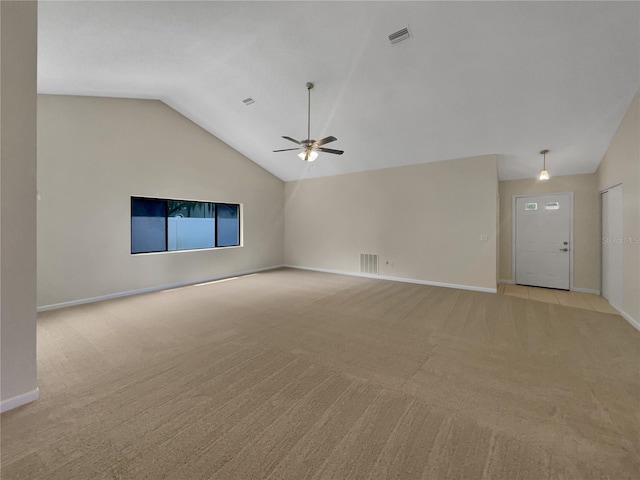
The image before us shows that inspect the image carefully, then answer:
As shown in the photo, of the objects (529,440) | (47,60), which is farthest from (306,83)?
(529,440)

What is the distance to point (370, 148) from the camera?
5.98 meters

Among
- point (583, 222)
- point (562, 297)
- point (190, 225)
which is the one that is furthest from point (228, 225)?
point (583, 222)

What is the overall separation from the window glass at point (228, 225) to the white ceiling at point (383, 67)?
232 cm

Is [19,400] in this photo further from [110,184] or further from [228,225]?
[228,225]

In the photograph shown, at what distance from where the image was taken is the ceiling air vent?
129 inches

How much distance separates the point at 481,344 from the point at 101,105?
695 cm

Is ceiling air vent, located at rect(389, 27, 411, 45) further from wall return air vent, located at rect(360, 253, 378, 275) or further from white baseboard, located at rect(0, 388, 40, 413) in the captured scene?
white baseboard, located at rect(0, 388, 40, 413)

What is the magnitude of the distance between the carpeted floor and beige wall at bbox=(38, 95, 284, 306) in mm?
1102

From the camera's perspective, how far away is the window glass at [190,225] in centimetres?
594

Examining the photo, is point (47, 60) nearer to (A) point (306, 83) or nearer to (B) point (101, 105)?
(B) point (101, 105)

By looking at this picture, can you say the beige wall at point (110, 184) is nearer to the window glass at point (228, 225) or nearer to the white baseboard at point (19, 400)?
the window glass at point (228, 225)

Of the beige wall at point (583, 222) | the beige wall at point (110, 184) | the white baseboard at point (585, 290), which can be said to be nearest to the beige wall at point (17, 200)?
the beige wall at point (110, 184)

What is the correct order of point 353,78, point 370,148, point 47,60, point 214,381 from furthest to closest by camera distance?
1. point 370,148
2. point 353,78
3. point 47,60
4. point 214,381

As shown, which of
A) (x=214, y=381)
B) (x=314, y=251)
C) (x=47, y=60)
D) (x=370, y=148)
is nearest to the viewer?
(x=214, y=381)
